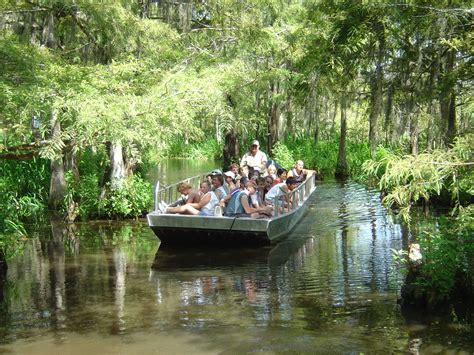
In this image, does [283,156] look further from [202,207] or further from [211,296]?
[211,296]

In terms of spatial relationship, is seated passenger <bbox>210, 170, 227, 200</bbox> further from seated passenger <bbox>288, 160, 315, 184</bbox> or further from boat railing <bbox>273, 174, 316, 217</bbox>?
seated passenger <bbox>288, 160, 315, 184</bbox>

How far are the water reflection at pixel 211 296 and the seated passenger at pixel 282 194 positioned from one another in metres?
0.84

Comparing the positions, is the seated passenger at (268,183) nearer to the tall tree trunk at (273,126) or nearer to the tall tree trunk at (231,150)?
the tall tree trunk at (231,150)

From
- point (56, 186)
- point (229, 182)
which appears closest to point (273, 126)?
point (229, 182)

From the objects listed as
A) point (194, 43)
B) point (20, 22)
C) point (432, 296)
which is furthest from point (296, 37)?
point (432, 296)

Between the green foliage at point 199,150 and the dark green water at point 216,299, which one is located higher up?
the green foliage at point 199,150

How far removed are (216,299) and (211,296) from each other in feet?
0.72

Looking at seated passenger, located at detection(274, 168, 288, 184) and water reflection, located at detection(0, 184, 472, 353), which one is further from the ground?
seated passenger, located at detection(274, 168, 288, 184)

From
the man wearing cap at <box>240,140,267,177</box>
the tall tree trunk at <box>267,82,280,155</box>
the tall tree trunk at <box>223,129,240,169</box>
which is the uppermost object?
the tall tree trunk at <box>267,82,280,155</box>

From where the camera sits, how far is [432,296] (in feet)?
28.5

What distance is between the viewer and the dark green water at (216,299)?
25.6 feet

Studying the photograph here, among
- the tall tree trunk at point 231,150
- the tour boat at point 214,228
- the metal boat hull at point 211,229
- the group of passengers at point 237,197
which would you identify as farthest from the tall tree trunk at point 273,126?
the metal boat hull at point 211,229

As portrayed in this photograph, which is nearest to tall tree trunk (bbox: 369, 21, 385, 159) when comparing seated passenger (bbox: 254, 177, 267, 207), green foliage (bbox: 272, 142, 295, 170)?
seated passenger (bbox: 254, 177, 267, 207)

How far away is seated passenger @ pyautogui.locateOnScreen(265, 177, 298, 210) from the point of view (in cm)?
1460
